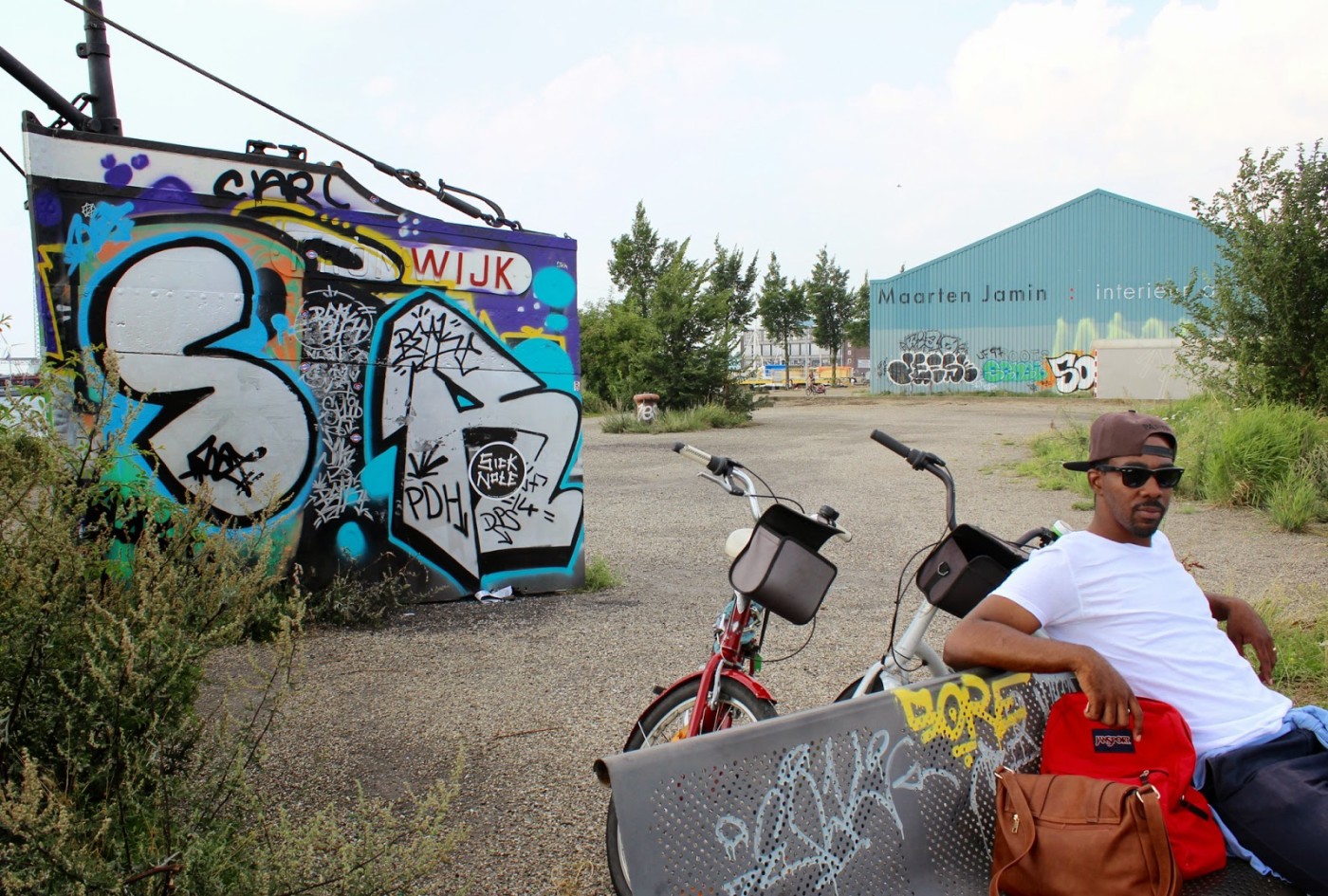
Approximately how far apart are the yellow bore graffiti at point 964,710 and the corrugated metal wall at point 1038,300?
41.0 meters

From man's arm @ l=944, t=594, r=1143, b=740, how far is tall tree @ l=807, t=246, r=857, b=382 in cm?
4924

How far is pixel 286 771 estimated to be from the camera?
384cm

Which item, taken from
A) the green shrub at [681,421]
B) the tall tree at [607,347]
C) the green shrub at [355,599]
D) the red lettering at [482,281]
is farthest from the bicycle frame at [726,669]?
the tall tree at [607,347]

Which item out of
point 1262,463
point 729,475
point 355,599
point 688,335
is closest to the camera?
point 729,475

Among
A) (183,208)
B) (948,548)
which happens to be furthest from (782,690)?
(183,208)

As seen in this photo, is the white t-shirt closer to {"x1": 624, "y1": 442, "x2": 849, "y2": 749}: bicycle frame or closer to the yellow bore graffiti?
the yellow bore graffiti

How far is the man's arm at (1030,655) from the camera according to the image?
2109mm

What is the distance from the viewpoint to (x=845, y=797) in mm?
1965

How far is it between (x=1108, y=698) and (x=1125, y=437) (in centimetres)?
64

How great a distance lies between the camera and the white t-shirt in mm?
2275

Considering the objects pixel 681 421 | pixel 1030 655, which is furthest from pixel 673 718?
pixel 681 421

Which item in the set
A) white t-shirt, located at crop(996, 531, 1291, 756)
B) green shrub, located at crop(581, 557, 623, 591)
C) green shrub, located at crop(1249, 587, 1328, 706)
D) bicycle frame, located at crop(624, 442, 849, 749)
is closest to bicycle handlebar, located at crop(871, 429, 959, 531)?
bicycle frame, located at crop(624, 442, 849, 749)

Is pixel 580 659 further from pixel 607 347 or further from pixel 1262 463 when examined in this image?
pixel 607 347

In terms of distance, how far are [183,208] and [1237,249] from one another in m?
11.7
